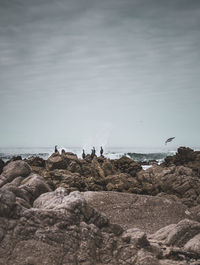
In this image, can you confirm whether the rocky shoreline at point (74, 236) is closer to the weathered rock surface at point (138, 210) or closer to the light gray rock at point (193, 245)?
the light gray rock at point (193, 245)

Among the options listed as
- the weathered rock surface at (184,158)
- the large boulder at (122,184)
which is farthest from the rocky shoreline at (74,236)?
the weathered rock surface at (184,158)

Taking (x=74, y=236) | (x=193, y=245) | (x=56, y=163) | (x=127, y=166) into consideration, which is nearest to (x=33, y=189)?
(x=74, y=236)

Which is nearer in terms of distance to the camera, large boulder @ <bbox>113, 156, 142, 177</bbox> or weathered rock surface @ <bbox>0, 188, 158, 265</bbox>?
weathered rock surface @ <bbox>0, 188, 158, 265</bbox>

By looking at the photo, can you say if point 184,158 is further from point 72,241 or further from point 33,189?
point 72,241

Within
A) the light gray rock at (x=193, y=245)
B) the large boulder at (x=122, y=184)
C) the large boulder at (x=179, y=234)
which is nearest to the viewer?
the light gray rock at (x=193, y=245)

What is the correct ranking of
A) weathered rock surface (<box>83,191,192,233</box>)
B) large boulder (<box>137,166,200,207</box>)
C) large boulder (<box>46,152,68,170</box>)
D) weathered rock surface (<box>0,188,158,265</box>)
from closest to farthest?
weathered rock surface (<box>0,188,158,265</box>), weathered rock surface (<box>83,191,192,233</box>), large boulder (<box>137,166,200,207</box>), large boulder (<box>46,152,68,170</box>)

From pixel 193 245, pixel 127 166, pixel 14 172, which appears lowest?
pixel 193 245

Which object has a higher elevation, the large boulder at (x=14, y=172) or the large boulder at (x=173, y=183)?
the large boulder at (x=14, y=172)

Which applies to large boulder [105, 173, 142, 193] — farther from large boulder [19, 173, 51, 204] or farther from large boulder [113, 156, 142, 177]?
large boulder [19, 173, 51, 204]

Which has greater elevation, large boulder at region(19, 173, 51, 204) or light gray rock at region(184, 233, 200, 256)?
large boulder at region(19, 173, 51, 204)

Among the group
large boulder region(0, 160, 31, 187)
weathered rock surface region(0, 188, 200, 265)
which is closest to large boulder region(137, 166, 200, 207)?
large boulder region(0, 160, 31, 187)

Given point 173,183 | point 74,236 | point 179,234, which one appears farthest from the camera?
point 173,183

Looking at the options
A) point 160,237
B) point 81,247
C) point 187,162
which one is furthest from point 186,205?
point 187,162

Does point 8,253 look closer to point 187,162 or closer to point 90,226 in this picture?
point 90,226
